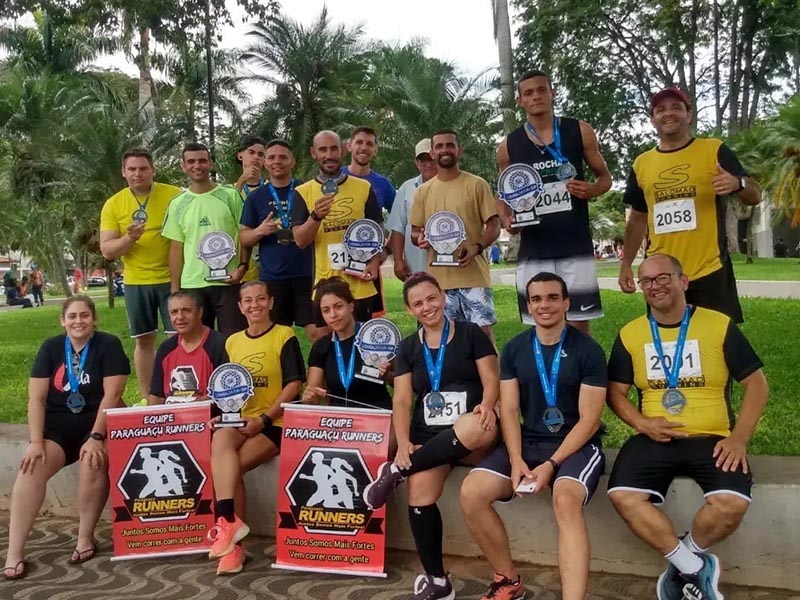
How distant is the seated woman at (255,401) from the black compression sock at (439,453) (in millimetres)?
972

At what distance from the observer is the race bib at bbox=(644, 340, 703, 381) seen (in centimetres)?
347

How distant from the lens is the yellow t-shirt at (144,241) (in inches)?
218

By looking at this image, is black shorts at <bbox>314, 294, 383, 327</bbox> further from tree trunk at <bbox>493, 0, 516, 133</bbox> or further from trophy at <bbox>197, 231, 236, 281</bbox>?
tree trunk at <bbox>493, 0, 516, 133</bbox>

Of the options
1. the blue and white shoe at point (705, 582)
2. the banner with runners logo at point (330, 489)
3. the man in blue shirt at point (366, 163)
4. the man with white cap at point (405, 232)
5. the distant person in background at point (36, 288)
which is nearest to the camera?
the blue and white shoe at point (705, 582)

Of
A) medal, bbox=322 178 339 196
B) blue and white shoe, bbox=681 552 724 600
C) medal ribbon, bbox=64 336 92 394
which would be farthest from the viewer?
medal, bbox=322 178 339 196

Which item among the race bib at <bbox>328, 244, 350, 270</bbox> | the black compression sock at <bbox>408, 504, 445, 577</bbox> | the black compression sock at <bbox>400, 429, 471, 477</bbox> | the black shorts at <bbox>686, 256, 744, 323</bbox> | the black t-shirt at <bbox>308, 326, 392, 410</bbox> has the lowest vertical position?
the black compression sock at <bbox>408, 504, 445, 577</bbox>

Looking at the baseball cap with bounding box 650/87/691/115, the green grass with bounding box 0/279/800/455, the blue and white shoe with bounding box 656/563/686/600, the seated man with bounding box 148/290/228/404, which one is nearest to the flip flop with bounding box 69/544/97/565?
the seated man with bounding box 148/290/228/404

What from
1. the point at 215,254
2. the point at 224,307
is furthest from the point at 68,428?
the point at 215,254

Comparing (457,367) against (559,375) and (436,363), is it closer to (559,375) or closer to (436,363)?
(436,363)

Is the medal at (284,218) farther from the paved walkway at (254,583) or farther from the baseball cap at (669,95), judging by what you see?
the baseball cap at (669,95)

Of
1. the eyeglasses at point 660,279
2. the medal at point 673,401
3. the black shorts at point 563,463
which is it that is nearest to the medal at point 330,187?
the black shorts at point 563,463

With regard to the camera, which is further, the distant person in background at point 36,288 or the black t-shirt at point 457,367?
the distant person in background at point 36,288

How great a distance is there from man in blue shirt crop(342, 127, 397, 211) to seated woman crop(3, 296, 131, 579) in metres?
2.26

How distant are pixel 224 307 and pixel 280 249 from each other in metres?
0.55
